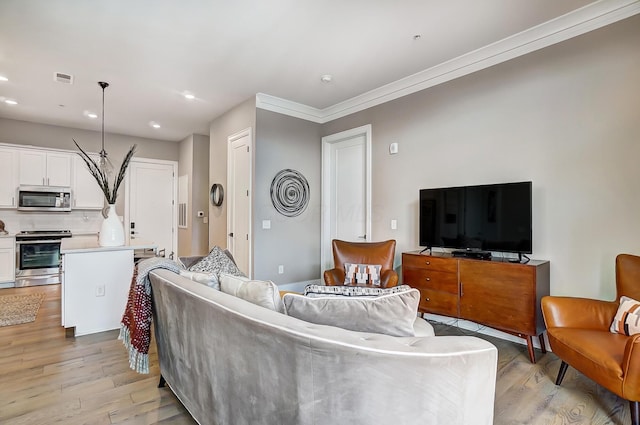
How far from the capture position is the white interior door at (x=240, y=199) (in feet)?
14.3

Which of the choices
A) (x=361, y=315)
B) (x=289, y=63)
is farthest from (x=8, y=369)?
(x=289, y=63)

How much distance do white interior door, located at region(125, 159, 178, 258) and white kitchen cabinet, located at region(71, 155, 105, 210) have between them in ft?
1.68

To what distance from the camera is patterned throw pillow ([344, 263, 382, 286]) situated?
3.40 m

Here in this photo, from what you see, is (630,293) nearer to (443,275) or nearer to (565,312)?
(565,312)

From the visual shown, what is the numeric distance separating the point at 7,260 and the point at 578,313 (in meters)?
7.17

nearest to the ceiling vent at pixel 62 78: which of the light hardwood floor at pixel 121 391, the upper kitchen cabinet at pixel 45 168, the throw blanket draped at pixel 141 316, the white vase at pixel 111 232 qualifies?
the white vase at pixel 111 232

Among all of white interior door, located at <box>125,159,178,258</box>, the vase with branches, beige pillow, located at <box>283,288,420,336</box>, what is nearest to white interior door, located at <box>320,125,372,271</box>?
the vase with branches

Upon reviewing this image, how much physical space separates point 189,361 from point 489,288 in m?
2.35

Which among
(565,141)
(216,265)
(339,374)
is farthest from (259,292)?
(565,141)

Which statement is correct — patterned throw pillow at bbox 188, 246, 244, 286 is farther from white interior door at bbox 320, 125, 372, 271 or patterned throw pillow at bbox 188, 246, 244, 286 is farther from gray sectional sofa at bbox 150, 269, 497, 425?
white interior door at bbox 320, 125, 372, 271

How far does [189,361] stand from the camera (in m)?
1.62

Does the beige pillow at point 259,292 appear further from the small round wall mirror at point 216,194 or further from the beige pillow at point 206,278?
the small round wall mirror at point 216,194

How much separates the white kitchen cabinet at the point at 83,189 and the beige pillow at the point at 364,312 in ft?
19.8

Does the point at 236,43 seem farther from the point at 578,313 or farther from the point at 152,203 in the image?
the point at 152,203
